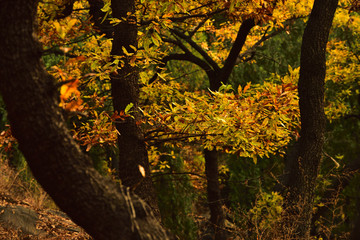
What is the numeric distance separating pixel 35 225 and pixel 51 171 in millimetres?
4160

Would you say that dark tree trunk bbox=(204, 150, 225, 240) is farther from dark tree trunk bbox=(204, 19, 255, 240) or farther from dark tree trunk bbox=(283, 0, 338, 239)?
dark tree trunk bbox=(283, 0, 338, 239)

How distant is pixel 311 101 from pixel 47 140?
428 centimetres

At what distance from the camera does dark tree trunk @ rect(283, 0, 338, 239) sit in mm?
5453

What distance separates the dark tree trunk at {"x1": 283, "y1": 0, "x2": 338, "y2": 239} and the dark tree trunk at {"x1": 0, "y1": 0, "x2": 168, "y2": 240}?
148 inches

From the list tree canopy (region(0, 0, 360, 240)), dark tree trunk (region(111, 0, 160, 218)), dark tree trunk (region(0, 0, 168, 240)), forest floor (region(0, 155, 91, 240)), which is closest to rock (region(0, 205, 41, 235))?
forest floor (region(0, 155, 91, 240))

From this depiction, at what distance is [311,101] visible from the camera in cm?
551

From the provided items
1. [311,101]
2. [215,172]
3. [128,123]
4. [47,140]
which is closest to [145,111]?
[128,123]

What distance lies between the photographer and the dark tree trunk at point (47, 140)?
2178 mm

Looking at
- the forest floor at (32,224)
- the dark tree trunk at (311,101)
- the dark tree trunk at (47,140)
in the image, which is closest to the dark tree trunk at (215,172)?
the dark tree trunk at (311,101)

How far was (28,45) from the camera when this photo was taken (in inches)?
87.1

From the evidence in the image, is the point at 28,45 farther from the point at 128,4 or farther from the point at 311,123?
the point at 311,123

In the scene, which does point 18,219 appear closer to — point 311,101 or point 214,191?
point 214,191

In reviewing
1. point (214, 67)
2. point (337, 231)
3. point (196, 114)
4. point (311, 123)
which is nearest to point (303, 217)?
point (311, 123)

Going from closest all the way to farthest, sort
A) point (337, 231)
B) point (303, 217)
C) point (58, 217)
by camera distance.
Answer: point (303, 217)
point (58, 217)
point (337, 231)
